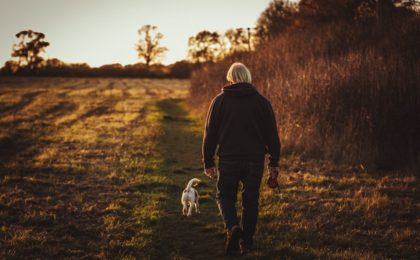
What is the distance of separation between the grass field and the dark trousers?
0.47 m

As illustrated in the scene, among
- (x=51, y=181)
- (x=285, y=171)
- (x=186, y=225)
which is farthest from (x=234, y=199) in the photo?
(x=51, y=181)

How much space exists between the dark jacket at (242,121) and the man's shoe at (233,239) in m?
0.85

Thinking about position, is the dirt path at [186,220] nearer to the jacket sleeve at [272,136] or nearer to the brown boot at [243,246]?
the brown boot at [243,246]

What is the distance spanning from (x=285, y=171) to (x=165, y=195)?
3.11 metres

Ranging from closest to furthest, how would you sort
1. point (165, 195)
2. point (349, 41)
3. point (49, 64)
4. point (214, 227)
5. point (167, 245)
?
point (167, 245) < point (214, 227) < point (165, 195) < point (349, 41) < point (49, 64)

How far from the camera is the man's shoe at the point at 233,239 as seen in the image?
486 cm

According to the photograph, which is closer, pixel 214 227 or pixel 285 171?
pixel 214 227

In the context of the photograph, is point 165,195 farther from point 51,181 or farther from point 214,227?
point 51,181

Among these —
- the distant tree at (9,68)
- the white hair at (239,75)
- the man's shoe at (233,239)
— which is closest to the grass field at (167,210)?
the man's shoe at (233,239)

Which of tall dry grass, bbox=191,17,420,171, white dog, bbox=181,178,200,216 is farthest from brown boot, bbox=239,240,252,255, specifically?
tall dry grass, bbox=191,17,420,171

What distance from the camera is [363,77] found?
1102cm

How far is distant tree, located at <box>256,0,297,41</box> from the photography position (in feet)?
121

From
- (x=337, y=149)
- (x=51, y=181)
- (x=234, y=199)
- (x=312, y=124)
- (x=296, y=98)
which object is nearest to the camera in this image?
(x=234, y=199)

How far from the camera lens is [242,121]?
16.0 ft
